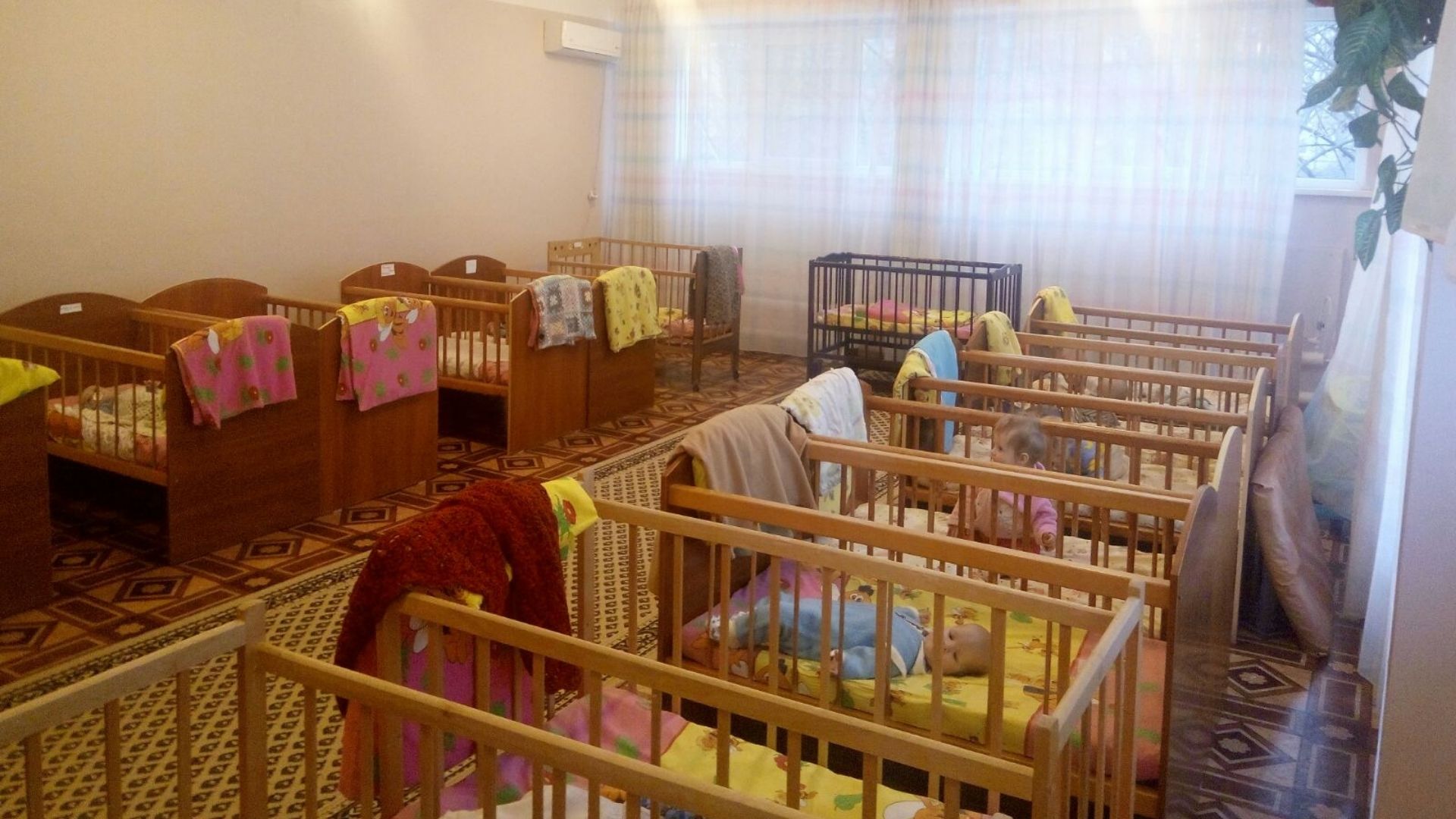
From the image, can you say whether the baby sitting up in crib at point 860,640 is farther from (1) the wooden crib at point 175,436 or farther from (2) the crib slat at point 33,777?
(1) the wooden crib at point 175,436

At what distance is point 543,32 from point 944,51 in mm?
2508

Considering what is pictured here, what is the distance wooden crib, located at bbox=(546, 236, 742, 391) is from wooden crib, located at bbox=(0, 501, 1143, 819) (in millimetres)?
4443

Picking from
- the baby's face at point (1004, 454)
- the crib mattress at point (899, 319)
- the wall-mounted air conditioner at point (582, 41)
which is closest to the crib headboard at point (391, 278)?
the wall-mounted air conditioner at point (582, 41)

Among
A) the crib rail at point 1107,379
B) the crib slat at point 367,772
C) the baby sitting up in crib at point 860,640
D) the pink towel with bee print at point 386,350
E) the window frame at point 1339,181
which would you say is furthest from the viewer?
the window frame at point 1339,181

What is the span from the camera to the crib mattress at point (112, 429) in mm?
4020

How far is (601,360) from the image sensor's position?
5.96 metres

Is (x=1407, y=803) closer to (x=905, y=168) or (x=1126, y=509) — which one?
(x=1126, y=509)

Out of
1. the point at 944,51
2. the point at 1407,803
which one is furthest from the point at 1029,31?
the point at 1407,803

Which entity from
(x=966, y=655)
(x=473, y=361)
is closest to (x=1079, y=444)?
(x=966, y=655)

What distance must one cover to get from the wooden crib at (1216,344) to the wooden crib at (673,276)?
203 centimetres

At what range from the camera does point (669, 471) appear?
9.20 feet

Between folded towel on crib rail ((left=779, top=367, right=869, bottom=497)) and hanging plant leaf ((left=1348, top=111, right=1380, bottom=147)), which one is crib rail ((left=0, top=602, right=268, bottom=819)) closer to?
folded towel on crib rail ((left=779, top=367, right=869, bottom=497))

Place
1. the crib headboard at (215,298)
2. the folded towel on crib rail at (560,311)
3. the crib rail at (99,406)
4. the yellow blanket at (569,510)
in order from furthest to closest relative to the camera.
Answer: the folded towel on crib rail at (560,311) < the crib headboard at (215,298) < the crib rail at (99,406) < the yellow blanket at (569,510)

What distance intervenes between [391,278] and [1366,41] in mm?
4565
